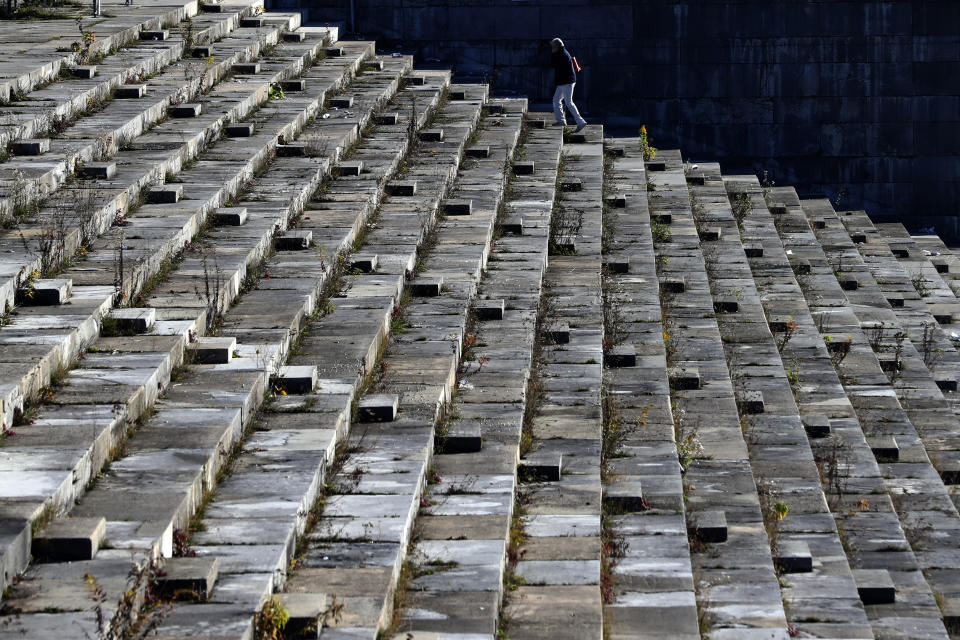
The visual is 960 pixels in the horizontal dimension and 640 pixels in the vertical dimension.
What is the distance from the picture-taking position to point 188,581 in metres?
4.89

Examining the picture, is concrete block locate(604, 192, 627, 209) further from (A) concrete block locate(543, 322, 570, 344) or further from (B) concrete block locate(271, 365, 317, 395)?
(B) concrete block locate(271, 365, 317, 395)

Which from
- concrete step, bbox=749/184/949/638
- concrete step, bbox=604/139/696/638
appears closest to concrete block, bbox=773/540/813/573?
concrete step, bbox=749/184/949/638

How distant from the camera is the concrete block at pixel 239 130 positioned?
1116 centimetres

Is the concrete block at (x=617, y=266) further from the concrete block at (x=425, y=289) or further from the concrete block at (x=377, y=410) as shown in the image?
the concrete block at (x=377, y=410)

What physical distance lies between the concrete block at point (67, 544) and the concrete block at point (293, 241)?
4.19m

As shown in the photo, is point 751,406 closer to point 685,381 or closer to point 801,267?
point 685,381

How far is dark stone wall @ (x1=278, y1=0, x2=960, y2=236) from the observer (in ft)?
64.6

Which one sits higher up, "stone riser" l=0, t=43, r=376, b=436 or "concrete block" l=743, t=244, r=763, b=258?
"stone riser" l=0, t=43, r=376, b=436

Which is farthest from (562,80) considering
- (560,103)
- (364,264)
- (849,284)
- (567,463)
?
(567,463)

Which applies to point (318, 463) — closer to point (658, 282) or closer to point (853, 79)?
point (658, 282)

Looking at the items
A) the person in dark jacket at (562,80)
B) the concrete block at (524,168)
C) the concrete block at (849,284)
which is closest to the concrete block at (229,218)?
the concrete block at (524,168)

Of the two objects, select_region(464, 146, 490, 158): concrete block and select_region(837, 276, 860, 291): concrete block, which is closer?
select_region(464, 146, 490, 158): concrete block

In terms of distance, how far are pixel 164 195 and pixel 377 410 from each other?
302 cm

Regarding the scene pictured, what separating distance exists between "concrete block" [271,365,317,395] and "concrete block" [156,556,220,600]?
1.99 m
